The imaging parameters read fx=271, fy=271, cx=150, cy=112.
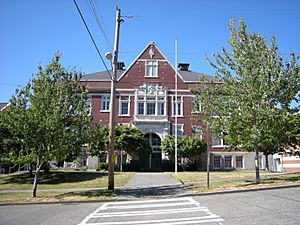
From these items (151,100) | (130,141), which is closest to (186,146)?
(130,141)

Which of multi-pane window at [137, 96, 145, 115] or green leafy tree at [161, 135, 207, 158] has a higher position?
multi-pane window at [137, 96, 145, 115]

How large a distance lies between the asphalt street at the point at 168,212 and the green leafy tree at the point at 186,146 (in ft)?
61.5

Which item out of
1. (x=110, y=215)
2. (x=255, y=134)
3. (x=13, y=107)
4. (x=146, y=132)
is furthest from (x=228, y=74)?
(x=146, y=132)

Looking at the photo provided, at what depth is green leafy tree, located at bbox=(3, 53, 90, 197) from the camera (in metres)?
13.5

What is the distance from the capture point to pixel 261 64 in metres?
15.3

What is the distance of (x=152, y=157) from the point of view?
1320 inches

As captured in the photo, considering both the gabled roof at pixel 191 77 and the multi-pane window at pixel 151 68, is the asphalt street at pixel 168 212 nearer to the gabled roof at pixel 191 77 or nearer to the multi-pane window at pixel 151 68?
the multi-pane window at pixel 151 68

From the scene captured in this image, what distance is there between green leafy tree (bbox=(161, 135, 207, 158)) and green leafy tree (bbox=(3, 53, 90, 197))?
17019 mm

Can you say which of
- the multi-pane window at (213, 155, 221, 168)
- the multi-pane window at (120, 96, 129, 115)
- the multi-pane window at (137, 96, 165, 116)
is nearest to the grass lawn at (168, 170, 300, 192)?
the multi-pane window at (213, 155, 221, 168)

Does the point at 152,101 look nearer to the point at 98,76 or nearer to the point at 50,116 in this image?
the point at 98,76

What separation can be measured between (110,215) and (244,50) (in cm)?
1204

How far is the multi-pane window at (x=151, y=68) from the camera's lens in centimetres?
3571

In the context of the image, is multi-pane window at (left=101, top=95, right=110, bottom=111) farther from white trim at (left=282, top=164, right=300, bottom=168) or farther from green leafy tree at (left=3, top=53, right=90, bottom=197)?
white trim at (left=282, top=164, right=300, bottom=168)

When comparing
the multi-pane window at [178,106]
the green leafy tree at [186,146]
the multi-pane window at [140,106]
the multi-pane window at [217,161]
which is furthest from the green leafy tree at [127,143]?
the multi-pane window at [217,161]
